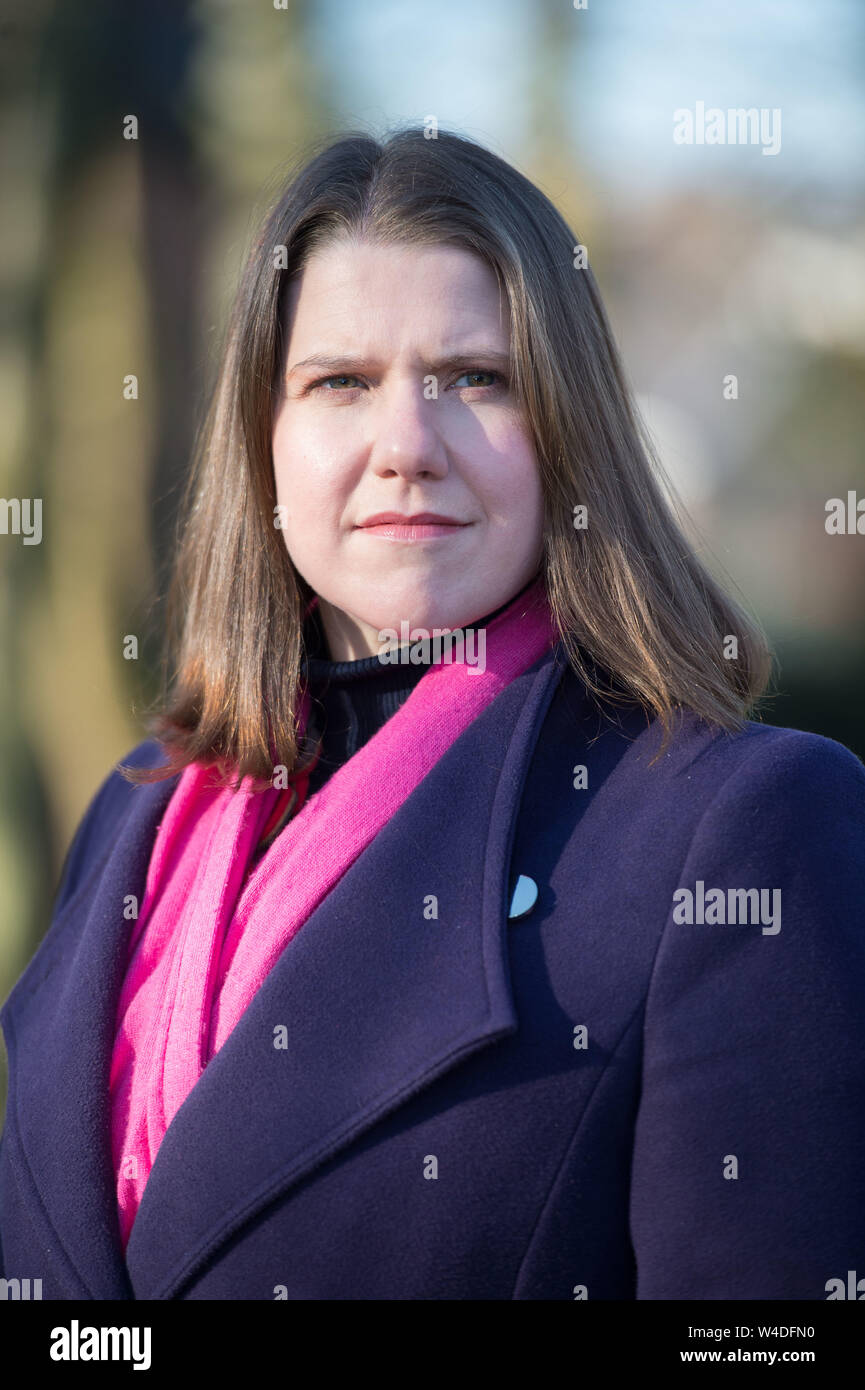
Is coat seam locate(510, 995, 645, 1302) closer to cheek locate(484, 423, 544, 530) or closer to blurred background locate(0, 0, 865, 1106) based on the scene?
cheek locate(484, 423, 544, 530)

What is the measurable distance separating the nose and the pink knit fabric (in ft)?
0.92

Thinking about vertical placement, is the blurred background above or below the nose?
above

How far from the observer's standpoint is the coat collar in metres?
1.56

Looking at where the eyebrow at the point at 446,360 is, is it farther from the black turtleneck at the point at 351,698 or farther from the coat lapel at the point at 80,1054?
the coat lapel at the point at 80,1054

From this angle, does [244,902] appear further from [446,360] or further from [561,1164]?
[446,360]

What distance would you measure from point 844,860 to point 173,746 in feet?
4.03

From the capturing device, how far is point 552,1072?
1.52 metres

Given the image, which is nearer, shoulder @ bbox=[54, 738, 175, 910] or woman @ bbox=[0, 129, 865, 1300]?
woman @ bbox=[0, 129, 865, 1300]

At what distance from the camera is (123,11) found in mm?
4059

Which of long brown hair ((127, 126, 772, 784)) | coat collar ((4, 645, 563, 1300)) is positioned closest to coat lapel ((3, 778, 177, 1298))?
coat collar ((4, 645, 563, 1300))

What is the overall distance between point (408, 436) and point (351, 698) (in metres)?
0.50

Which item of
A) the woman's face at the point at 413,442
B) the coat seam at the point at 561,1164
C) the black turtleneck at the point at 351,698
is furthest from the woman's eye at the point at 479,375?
the coat seam at the point at 561,1164

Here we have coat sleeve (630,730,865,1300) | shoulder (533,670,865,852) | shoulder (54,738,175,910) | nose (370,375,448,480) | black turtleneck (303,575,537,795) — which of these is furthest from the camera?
shoulder (54,738,175,910)
